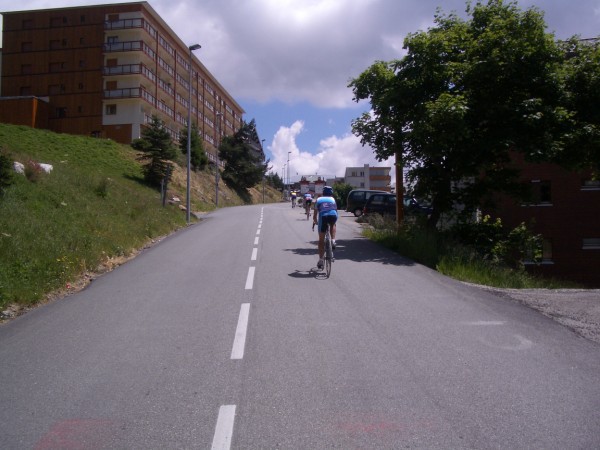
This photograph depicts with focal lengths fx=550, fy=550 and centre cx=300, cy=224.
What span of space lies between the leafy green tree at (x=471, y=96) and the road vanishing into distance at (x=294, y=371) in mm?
7211

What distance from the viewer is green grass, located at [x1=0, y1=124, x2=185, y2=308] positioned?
33.2 ft

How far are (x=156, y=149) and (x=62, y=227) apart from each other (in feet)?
67.6

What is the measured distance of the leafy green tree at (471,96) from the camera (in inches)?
606

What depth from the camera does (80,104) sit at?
2067 inches

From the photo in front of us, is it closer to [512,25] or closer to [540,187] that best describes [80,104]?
[540,187]

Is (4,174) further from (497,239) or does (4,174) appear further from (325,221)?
(497,239)

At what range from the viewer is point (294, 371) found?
18.1ft

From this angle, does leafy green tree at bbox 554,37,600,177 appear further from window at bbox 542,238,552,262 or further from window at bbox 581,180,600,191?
window at bbox 581,180,600,191

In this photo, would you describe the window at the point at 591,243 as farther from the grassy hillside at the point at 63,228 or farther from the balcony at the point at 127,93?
the balcony at the point at 127,93

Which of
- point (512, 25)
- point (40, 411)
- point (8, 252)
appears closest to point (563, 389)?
point (40, 411)

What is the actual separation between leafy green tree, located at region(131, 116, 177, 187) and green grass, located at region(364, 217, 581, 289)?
18.7 metres

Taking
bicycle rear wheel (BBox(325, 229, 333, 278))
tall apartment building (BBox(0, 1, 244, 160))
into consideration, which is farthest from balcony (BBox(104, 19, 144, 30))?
bicycle rear wheel (BBox(325, 229, 333, 278))

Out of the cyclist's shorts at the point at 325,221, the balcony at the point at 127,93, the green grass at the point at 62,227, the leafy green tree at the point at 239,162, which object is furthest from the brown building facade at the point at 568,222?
the leafy green tree at the point at 239,162

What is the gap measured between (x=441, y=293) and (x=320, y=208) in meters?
3.24
